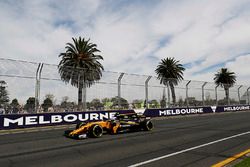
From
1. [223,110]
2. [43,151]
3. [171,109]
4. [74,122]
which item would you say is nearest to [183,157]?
[43,151]

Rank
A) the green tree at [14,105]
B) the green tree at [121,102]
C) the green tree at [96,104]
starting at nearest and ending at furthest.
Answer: the green tree at [14,105] < the green tree at [96,104] < the green tree at [121,102]

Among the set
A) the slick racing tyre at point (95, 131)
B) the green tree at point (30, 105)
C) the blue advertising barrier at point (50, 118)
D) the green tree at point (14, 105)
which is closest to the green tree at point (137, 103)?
the blue advertising barrier at point (50, 118)

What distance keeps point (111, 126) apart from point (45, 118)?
5.70 m

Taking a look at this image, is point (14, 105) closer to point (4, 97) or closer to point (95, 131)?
point (4, 97)

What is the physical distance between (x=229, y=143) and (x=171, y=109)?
14.6m

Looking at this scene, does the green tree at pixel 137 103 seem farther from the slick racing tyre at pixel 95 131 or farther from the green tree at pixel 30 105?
the slick racing tyre at pixel 95 131

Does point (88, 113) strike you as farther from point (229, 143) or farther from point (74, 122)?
point (229, 143)

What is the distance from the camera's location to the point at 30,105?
13.0m

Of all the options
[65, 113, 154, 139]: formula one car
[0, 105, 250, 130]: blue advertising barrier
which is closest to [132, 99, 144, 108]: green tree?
[0, 105, 250, 130]: blue advertising barrier

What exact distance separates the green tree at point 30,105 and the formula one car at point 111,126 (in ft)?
16.3

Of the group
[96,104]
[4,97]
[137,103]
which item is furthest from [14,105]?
[137,103]

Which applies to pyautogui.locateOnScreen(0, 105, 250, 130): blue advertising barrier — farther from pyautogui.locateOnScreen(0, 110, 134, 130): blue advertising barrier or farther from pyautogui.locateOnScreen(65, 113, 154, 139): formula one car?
pyautogui.locateOnScreen(65, 113, 154, 139): formula one car

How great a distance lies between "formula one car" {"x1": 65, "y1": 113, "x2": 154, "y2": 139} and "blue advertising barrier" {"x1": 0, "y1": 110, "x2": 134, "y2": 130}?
2604 mm

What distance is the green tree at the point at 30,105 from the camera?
12.8 m
